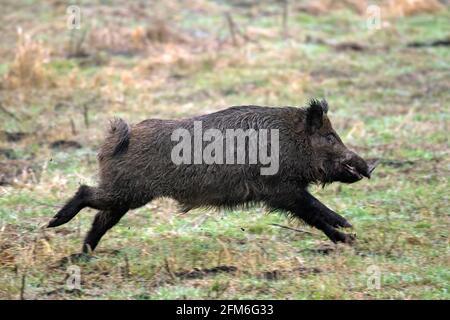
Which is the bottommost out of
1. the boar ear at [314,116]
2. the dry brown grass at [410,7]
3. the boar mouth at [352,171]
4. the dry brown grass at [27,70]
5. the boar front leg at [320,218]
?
the boar front leg at [320,218]

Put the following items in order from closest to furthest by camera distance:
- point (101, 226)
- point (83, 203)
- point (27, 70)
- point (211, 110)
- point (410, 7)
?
point (83, 203) → point (101, 226) → point (211, 110) → point (27, 70) → point (410, 7)

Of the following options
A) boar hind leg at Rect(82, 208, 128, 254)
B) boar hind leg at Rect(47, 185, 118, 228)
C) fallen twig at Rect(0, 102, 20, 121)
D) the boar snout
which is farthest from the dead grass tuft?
boar hind leg at Rect(47, 185, 118, 228)

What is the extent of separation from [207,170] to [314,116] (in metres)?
1.01

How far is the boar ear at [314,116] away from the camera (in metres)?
7.43

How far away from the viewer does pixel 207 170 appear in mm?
7164

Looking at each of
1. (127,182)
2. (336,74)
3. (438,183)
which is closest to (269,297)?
(127,182)

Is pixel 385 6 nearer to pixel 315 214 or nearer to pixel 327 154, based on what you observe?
pixel 327 154

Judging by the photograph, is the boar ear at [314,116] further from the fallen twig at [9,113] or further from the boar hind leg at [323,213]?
the fallen twig at [9,113]

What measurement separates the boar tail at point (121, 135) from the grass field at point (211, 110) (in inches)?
31.8

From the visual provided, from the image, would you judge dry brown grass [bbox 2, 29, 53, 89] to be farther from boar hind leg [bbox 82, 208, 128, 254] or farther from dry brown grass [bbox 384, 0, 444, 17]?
dry brown grass [bbox 384, 0, 444, 17]

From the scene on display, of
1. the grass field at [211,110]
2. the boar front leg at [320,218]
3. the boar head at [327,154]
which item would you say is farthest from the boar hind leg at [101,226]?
the boar head at [327,154]

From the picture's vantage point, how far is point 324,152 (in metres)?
7.51

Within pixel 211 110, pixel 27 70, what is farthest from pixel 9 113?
pixel 211 110
